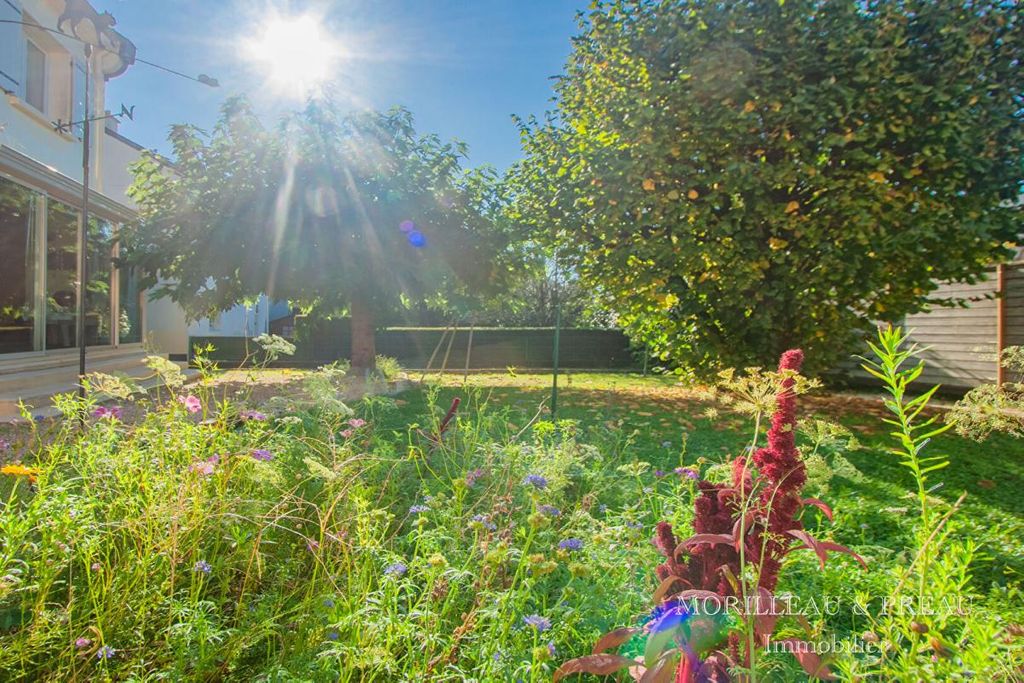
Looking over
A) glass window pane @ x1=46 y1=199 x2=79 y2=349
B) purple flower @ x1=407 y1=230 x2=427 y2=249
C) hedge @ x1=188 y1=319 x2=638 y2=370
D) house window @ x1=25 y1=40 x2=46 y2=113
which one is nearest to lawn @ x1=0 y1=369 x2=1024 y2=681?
glass window pane @ x1=46 y1=199 x2=79 y2=349

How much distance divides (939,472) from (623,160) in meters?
4.26

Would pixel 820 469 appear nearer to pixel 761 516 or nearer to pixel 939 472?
pixel 761 516

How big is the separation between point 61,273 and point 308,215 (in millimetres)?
3139

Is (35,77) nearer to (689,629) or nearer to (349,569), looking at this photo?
(349,569)

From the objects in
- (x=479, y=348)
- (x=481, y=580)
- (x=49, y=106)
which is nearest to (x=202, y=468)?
(x=481, y=580)

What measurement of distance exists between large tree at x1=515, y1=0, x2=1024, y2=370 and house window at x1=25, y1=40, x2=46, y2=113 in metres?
7.76

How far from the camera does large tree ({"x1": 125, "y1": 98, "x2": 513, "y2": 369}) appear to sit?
856 cm

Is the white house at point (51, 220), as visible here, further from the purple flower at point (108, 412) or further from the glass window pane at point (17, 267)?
the purple flower at point (108, 412)

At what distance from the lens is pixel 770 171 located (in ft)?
19.9

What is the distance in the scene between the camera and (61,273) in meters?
7.45

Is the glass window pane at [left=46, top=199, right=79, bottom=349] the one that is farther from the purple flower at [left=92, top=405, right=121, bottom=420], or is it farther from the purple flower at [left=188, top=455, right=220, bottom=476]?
the purple flower at [left=188, top=455, right=220, bottom=476]

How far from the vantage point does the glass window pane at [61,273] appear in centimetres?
718

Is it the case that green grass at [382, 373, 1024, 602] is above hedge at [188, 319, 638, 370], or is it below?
below

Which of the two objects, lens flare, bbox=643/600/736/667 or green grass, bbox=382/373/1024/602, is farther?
green grass, bbox=382/373/1024/602
